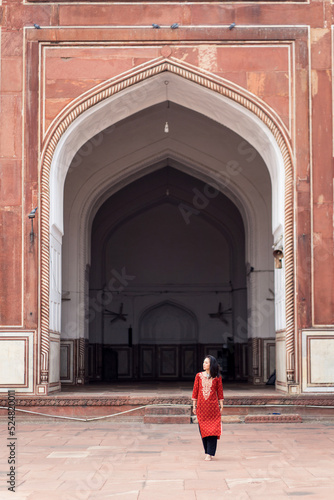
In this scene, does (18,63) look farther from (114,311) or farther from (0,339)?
(114,311)

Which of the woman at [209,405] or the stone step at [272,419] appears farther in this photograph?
the stone step at [272,419]

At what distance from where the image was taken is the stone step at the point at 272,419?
7988mm

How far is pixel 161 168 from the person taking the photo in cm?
1346

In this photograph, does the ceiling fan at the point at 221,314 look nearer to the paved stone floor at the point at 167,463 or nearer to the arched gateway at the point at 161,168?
the arched gateway at the point at 161,168

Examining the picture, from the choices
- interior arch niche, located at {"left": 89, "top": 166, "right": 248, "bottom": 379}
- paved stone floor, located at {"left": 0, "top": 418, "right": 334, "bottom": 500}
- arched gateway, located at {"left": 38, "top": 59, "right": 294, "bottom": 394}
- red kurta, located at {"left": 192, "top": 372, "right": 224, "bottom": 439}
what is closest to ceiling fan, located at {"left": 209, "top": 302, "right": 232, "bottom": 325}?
interior arch niche, located at {"left": 89, "top": 166, "right": 248, "bottom": 379}

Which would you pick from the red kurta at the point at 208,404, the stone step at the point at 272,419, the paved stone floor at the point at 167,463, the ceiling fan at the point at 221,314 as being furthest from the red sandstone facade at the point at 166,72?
the ceiling fan at the point at 221,314

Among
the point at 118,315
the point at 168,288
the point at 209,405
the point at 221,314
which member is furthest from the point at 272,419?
the point at 168,288

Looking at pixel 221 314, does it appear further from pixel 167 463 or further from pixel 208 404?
pixel 167 463

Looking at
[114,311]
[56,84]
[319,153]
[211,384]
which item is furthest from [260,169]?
[211,384]

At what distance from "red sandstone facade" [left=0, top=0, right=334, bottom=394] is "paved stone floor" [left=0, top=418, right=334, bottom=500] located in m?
1.58

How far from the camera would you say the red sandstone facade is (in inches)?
341

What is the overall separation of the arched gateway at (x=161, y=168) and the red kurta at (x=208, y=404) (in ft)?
9.91

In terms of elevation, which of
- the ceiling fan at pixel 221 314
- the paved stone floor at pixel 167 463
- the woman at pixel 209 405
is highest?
the ceiling fan at pixel 221 314

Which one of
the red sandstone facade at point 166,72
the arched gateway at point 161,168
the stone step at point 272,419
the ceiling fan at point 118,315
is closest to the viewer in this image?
the stone step at point 272,419
